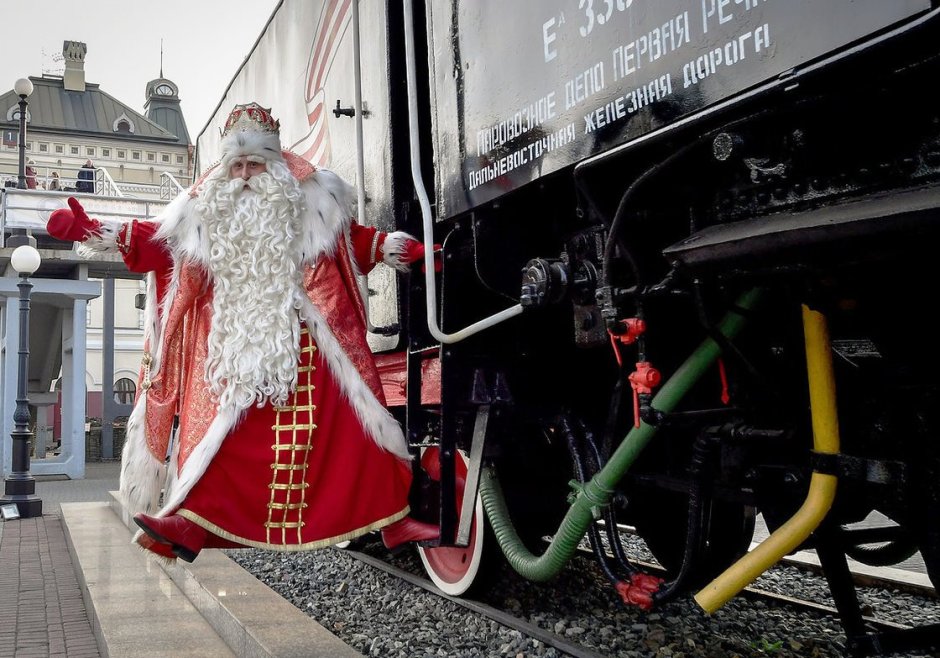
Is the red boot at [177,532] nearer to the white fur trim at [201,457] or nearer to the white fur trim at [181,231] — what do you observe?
the white fur trim at [201,457]

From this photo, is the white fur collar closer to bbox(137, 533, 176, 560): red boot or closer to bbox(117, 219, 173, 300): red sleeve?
bbox(117, 219, 173, 300): red sleeve

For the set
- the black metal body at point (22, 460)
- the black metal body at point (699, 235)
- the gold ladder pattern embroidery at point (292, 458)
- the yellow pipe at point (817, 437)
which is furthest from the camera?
the black metal body at point (22, 460)

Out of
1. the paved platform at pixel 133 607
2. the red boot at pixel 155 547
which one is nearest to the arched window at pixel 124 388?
the paved platform at pixel 133 607

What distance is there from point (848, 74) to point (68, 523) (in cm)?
777

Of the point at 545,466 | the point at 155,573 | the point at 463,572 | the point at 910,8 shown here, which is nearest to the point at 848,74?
the point at 910,8

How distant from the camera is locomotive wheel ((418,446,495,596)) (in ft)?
12.9

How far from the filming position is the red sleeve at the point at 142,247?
3.29 meters

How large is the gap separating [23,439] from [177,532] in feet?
26.4

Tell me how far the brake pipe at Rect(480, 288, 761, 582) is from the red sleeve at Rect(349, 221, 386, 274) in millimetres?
993

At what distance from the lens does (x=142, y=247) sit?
10.9 ft

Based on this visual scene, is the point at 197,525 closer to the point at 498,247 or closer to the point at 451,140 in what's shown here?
the point at 498,247

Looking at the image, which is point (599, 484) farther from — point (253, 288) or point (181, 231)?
point (181, 231)

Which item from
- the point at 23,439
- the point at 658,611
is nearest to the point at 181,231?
the point at 658,611

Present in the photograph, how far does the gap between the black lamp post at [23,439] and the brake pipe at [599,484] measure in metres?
7.71
